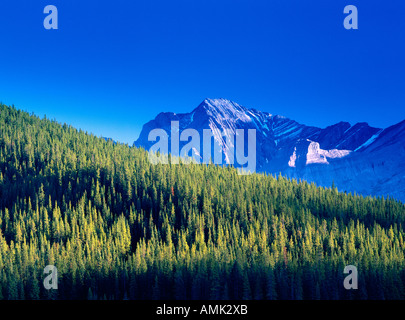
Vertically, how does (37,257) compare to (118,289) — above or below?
above

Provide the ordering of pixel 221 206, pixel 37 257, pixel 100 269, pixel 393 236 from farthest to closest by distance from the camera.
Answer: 1. pixel 221 206
2. pixel 393 236
3. pixel 37 257
4. pixel 100 269

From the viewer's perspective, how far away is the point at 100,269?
350 feet

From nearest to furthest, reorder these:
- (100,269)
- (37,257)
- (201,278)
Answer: (201,278) → (100,269) → (37,257)

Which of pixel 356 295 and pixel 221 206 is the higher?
pixel 221 206

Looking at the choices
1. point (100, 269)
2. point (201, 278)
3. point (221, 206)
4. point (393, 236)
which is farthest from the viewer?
point (221, 206)

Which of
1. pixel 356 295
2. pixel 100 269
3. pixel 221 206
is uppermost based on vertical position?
pixel 221 206

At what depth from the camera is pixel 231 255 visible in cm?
12062

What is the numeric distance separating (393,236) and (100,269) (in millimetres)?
110799

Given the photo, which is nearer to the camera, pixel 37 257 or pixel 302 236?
pixel 37 257
